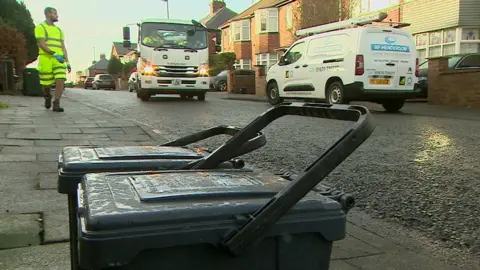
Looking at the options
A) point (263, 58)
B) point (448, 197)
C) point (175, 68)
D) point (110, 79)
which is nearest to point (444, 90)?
point (175, 68)

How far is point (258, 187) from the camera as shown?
1409 mm

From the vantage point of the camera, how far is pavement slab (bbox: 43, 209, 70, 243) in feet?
8.28

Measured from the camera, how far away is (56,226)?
271 centimetres

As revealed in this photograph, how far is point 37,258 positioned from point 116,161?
86 cm

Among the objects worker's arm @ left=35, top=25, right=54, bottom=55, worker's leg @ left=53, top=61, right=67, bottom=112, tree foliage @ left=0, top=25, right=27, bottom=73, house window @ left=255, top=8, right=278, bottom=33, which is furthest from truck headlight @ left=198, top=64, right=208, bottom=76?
house window @ left=255, top=8, right=278, bottom=33

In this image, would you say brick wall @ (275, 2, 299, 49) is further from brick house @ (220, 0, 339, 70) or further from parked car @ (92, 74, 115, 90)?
parked car @ (92, 74, 115, 90)

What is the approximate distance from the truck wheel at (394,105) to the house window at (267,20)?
25301 mm

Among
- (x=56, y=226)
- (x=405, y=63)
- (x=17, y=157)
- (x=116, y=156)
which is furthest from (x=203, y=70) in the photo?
(x=116, y=156)

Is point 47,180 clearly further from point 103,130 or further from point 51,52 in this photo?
point 51,52

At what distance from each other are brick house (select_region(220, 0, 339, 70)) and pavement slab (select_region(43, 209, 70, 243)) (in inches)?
876

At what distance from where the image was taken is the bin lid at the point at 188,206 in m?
1.14

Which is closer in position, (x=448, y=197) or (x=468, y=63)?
(x=448, y=197)

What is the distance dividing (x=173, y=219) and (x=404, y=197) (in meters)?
2.79

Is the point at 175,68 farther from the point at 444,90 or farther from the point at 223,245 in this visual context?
the point at 223,245
